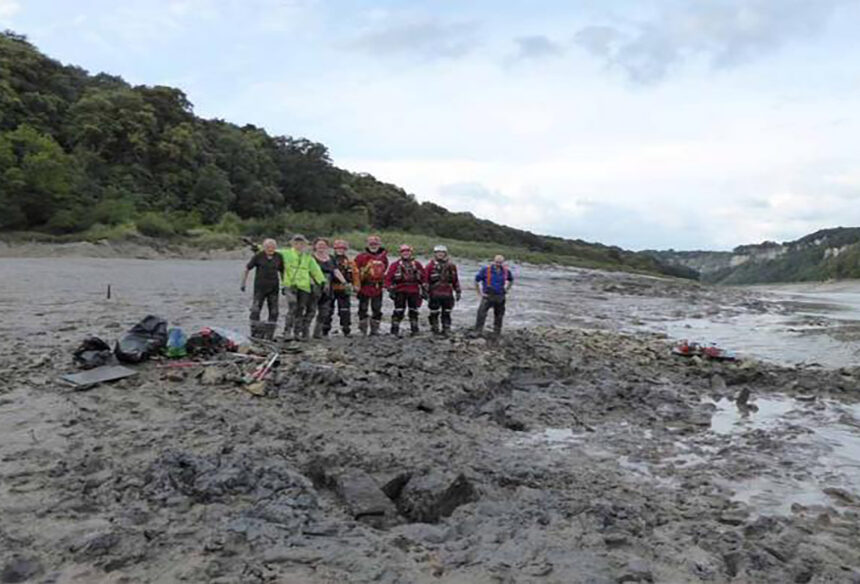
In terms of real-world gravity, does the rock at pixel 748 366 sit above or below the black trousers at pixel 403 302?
below

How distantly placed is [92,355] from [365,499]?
219 inches

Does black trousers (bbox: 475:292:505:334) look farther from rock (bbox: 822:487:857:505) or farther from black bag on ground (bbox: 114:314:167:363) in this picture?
rock (bbox: 822:487:857:505)

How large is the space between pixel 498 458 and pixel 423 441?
85 cm

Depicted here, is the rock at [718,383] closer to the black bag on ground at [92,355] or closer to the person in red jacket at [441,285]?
the person in red jacket at [441,285]

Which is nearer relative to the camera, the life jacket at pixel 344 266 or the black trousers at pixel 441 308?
the life jacket at pixel 344 266

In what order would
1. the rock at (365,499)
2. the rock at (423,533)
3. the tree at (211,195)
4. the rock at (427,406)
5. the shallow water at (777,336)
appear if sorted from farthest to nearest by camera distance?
the tree at (211,195) < the shallow water at (777,336) < the rock at (427,406) < the rock at (365,499) < the rock at (423,533)

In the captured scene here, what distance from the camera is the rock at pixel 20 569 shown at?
434 centimetres

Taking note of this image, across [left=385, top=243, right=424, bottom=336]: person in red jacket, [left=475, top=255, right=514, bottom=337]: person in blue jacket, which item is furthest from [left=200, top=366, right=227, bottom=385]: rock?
[left=475, top=255, right=514, bottom=337]: person in blue jacket

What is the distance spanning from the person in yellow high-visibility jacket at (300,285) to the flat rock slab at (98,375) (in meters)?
4.02

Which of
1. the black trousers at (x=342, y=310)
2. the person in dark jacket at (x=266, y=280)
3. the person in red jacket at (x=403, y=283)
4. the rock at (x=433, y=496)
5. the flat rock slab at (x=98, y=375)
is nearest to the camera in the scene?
the rock at (x=433, y=496)

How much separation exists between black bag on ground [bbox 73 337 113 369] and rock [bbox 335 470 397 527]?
494 centimetres

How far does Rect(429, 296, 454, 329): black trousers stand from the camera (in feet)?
50.3

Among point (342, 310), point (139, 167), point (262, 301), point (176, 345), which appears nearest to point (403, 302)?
point (342, 310)

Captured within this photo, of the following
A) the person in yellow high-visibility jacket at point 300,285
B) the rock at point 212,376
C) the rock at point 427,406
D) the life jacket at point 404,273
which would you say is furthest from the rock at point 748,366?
the rock at point 212,376
